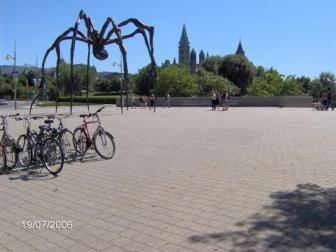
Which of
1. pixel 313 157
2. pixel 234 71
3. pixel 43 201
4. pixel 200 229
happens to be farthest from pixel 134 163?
pixel 234 71

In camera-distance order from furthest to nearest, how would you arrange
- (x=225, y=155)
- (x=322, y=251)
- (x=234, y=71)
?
(x=234, y=71)
(x=225, y=155)
(x=322, y=251)

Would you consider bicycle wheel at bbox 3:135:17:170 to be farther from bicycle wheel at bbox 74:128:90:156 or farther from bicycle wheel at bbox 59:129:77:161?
bicycle wheel at bbox 74:128:90:156

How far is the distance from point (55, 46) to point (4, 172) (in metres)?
8.12

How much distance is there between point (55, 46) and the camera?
1552 centimetres

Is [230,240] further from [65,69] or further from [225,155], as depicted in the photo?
[65,69]

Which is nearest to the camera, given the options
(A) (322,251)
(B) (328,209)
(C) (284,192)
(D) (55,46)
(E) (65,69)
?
(A) (322,251)

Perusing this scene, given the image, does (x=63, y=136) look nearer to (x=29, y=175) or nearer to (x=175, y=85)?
(x=29, y=175)

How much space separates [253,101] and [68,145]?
115 feet

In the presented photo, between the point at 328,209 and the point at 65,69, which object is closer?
the point at 328,209

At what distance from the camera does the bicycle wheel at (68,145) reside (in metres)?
9.62

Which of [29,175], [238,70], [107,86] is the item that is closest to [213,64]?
[238,70]

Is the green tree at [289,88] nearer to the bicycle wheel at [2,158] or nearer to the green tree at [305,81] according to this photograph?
the green tree at [305,81]

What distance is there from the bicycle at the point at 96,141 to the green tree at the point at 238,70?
7318cm
